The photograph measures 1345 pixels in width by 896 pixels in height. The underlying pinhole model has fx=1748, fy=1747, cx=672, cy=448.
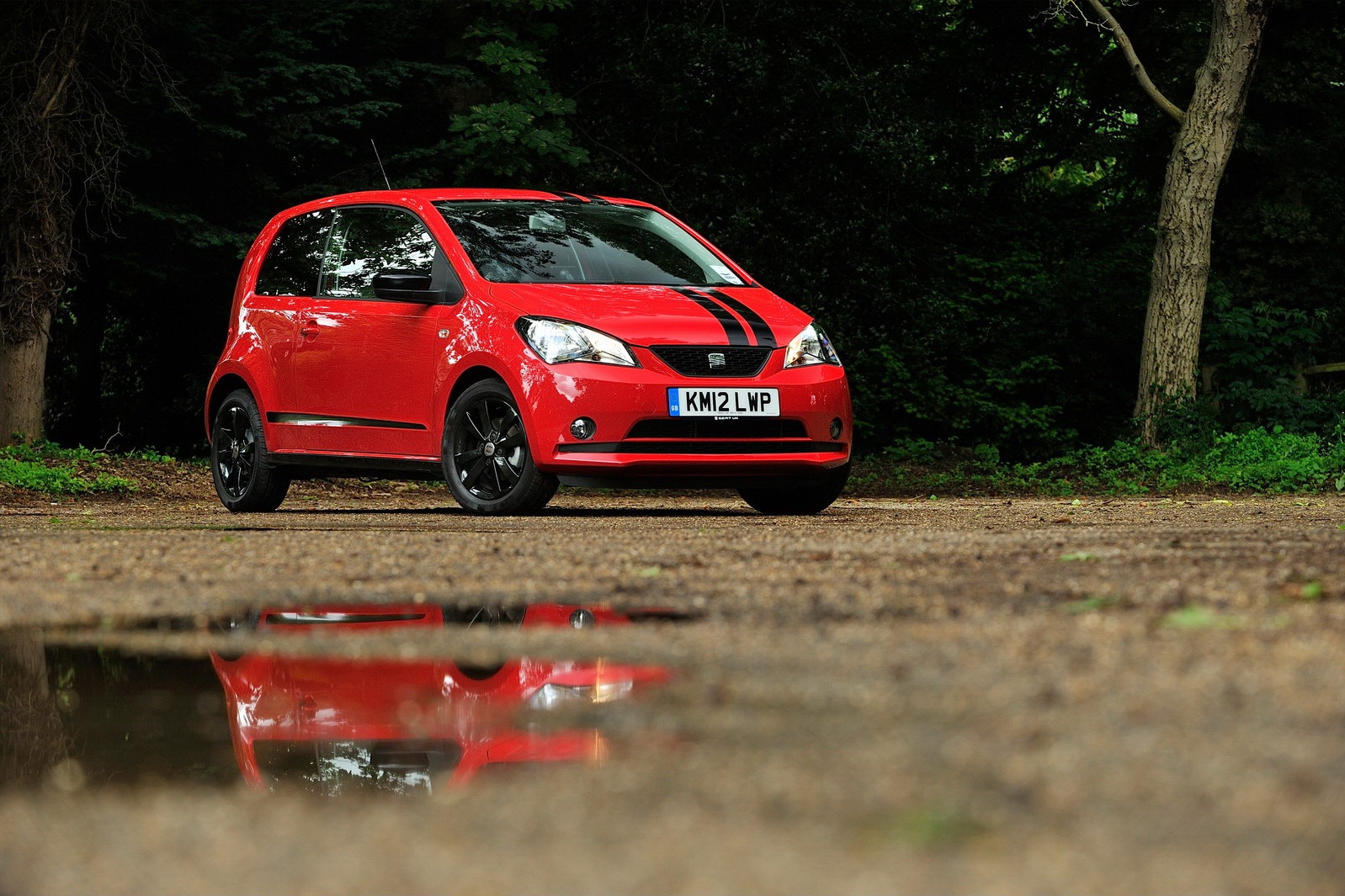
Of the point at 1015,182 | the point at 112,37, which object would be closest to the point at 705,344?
the point at 112,37

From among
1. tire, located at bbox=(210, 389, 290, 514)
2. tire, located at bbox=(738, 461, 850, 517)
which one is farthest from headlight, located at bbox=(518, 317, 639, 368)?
tire, located at bbox=(210, 389, 290, 514)

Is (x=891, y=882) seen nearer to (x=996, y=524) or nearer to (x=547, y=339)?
(x=996, y=524)

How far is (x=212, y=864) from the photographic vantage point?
2.03 metres

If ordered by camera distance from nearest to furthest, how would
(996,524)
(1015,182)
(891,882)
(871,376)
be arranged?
(891,882) < (996,524) < (871,376) < (1015,182)

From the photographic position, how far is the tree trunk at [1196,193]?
53.7 feet

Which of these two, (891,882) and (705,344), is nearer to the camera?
(891,882)

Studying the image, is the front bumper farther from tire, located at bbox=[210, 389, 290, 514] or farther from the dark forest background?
the dark forest background

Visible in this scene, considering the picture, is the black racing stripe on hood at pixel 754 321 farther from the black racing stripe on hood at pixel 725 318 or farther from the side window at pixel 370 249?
the side window at pixel 370 249

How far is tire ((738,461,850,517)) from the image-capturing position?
9423 mm

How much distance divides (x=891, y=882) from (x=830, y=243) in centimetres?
1757

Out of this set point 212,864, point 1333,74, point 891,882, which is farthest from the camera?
point 1333,74

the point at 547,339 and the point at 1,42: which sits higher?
the point at 1,42

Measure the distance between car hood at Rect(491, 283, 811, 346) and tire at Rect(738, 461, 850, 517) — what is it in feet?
2.81

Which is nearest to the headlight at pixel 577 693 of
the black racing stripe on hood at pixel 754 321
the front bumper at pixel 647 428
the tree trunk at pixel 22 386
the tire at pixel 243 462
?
the front bumper at pixel 647 428
